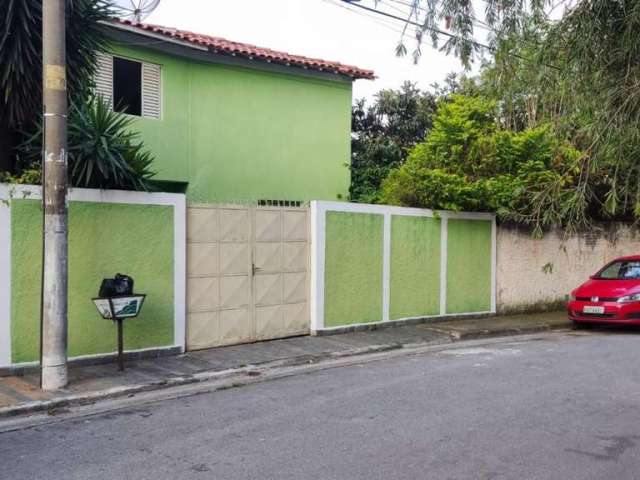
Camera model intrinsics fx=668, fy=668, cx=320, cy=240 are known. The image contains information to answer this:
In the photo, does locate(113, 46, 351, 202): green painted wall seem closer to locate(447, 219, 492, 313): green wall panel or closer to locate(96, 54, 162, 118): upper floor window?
locate(96, 54, 162, 118): upper floor window

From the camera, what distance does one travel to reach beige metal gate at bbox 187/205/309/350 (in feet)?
32.2

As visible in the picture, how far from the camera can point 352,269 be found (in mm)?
11789

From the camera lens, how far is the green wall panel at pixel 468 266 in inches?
539

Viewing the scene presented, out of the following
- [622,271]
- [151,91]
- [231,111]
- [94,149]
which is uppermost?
[151,91]

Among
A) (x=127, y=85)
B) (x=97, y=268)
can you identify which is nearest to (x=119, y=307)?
(x=97, y=268)

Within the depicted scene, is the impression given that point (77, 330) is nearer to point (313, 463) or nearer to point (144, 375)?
point (144, 375)

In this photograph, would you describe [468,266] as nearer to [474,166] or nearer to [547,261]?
[474,166]

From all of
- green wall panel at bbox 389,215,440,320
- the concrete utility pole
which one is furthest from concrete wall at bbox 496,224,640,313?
the concrete utility pole

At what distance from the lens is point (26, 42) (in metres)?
7.91

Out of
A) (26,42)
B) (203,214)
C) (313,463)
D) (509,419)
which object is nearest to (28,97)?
(26,42)

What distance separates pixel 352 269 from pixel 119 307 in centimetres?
485

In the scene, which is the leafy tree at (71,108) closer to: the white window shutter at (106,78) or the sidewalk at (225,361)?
the sidewalk at (225,361)

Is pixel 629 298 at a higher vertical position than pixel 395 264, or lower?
lower

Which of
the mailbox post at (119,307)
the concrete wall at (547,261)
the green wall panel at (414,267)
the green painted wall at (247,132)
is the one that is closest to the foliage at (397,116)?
the green painted wall at (247,132)
